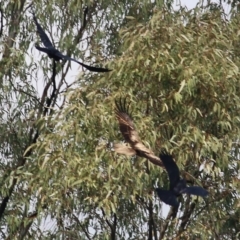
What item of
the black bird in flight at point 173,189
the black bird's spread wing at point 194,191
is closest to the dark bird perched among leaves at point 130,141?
the black bird in flight at point 173,189

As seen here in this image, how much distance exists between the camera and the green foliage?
5492 mm

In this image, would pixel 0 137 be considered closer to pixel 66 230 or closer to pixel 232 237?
pixel 66 230

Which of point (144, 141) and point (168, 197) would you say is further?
point (144, 141)

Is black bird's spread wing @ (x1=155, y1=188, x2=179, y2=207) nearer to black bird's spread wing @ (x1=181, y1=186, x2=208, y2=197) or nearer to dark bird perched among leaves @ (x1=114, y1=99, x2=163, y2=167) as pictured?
black bird's spread wing @ (x1=181, y1=186, x2=208, y2=197)

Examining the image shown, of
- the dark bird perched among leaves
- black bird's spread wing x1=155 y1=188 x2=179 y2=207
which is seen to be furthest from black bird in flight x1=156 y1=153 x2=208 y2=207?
the dark bird perched among leaves

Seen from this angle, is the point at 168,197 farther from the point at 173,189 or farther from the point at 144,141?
the point at 144,141

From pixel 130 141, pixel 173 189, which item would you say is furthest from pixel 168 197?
pixel 130 141

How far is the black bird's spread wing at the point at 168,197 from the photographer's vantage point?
15.1 ft

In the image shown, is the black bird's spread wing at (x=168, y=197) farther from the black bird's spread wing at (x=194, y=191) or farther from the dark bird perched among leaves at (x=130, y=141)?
the dark bird perched among leaves at (x=130, y=141)

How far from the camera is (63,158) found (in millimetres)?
5613

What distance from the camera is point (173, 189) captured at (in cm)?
475

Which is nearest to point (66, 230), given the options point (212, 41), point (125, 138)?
point (125, 138)

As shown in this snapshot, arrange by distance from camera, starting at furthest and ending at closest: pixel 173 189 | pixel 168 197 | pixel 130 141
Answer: pixel 130 141 < pixel 173 189 < pixel 168 197

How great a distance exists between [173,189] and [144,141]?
2.46 ft
